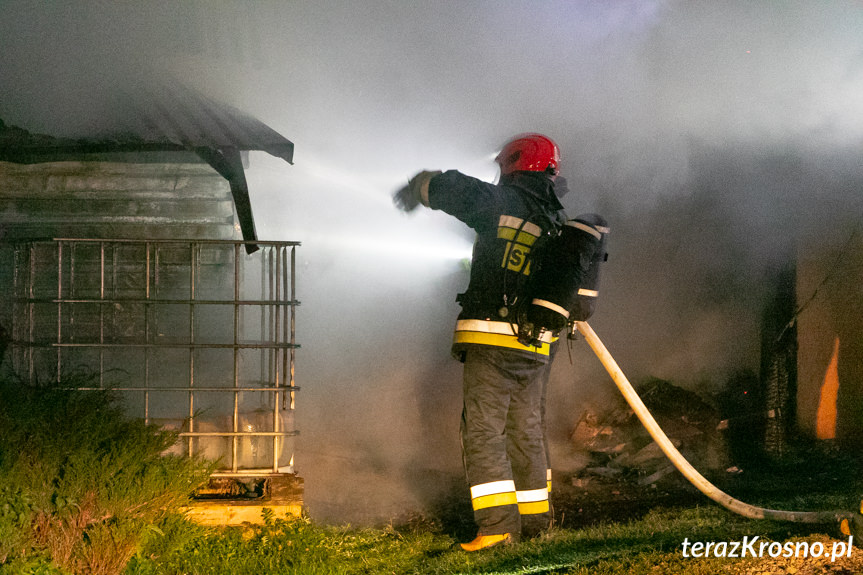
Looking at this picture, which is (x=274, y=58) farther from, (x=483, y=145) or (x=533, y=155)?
(x=533, y=155)

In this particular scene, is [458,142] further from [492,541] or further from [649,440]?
[492,541]

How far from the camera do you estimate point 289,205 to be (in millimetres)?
6754

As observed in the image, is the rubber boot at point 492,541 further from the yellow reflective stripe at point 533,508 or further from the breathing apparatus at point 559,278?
the breathing apparatus at point 559,278

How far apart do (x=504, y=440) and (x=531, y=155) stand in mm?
1795

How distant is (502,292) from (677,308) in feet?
13.4

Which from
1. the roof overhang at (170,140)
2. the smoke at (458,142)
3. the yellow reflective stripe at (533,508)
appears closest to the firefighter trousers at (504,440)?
the yellow reflective stripe at (533,508)

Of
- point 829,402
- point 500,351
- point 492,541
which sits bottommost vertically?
point 492,541

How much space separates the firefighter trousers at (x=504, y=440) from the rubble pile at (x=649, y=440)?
60.1 inches

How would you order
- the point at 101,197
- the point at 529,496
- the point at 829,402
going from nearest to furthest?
the point at 529,496
the point at 101,197
the point at 829,402

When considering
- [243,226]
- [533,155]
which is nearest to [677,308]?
[533,155]

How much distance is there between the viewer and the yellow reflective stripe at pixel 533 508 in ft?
13.1

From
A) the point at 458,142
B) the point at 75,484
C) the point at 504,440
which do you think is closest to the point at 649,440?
the point at 504,440

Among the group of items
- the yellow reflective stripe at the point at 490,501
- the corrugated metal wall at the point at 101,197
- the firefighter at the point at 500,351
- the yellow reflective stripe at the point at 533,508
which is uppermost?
the corrugated metal wall at the point at 101,197

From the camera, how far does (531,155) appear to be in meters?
4.14
